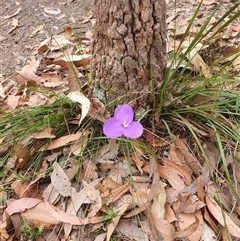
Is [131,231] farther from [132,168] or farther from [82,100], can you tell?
[82,100]

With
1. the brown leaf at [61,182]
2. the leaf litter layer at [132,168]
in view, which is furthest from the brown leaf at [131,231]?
the brown leaf at [61,182]

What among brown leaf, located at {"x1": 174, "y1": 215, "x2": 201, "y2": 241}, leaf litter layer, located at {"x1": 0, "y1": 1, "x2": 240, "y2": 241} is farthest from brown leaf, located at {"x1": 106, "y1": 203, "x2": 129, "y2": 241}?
brown leaf, located at {"x1": 174, "y1": 215, "x2": 201, "y2": 241}

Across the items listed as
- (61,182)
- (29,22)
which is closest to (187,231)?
(61,182)

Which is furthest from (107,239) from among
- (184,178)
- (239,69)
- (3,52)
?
(3,52)

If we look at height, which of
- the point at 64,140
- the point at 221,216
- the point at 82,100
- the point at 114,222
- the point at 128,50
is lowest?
the point at 221,216

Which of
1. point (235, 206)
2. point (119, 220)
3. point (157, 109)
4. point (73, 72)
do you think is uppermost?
point (73, 72)

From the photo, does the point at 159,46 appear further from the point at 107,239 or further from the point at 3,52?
the point at 3,52
